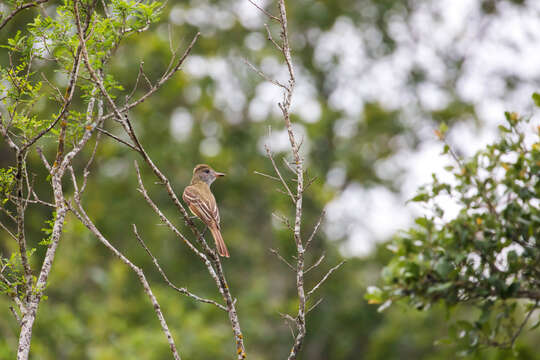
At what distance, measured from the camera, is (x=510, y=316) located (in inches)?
162

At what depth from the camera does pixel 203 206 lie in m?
7.34

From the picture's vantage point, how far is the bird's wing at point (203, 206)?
282 inches

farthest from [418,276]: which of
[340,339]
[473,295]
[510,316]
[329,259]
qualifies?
[340,339]

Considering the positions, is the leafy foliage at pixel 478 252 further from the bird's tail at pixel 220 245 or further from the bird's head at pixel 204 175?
the bird's head at pixel 204 175

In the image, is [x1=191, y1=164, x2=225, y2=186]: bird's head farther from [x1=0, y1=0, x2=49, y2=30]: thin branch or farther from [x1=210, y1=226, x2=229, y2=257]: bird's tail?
[x1=0, y1=0, x2=49, y2=30]: thin branch

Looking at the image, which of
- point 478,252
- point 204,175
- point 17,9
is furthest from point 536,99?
point 204,175

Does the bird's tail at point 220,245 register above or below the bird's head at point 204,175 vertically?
below

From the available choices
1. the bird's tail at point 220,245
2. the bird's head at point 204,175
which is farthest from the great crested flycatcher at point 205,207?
the bird's head at point 204,175

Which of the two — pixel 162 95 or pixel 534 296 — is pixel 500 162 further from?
pixel 162 95

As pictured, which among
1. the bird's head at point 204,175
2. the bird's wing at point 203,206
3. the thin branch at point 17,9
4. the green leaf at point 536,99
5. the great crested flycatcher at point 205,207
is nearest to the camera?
the thin branch at point 17,9

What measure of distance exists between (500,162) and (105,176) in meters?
14.3

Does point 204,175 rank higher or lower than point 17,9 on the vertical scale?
lower

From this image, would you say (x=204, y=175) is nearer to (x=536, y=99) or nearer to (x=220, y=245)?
(x=220, y=245)

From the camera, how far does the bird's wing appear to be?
7.16 meters
